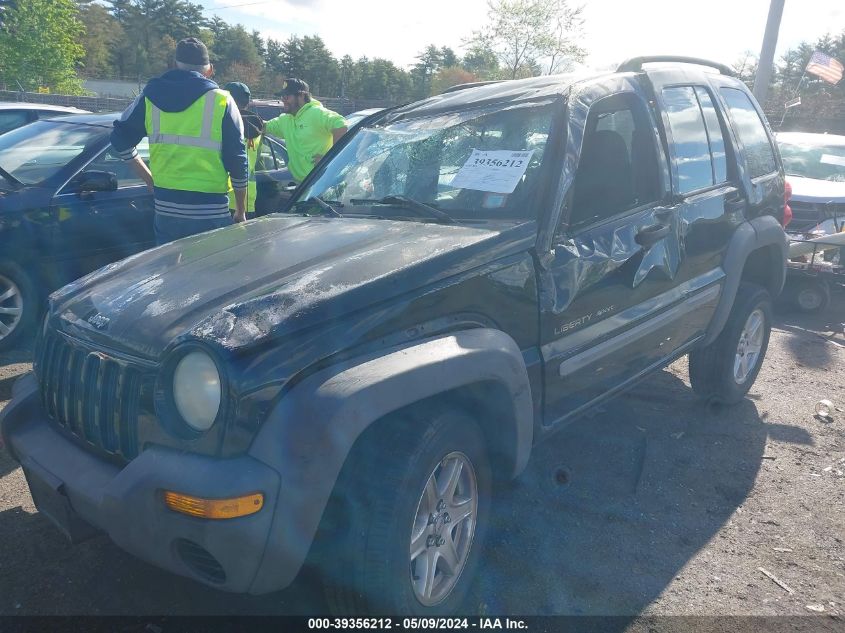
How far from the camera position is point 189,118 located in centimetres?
443

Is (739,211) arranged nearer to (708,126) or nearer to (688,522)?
(708,126)

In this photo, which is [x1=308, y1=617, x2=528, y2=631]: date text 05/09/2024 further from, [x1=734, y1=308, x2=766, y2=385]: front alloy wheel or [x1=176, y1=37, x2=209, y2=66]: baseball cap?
[x1=176, y1=37, x2=209, y2=66]: baseball cap

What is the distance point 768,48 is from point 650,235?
1184cm

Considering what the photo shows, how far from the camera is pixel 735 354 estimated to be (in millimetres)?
4496

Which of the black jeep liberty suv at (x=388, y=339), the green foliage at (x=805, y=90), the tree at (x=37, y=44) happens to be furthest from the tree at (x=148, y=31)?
the black jeep liberty suv at (x=388, y=339)

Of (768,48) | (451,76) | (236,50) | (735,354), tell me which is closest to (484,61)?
(451,76)

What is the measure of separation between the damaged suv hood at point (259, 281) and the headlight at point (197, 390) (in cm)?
8

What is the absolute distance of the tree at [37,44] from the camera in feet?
104

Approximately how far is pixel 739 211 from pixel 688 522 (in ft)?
6.20

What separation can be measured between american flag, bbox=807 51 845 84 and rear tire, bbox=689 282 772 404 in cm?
1104

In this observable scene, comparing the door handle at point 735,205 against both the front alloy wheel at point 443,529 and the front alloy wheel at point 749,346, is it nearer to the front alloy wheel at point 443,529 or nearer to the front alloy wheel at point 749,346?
the front alloy wheel at point 749,346

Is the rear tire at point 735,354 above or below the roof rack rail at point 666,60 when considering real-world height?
below

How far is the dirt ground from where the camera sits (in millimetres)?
2723

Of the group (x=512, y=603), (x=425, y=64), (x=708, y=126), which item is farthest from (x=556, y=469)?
(x=425, y=64)
